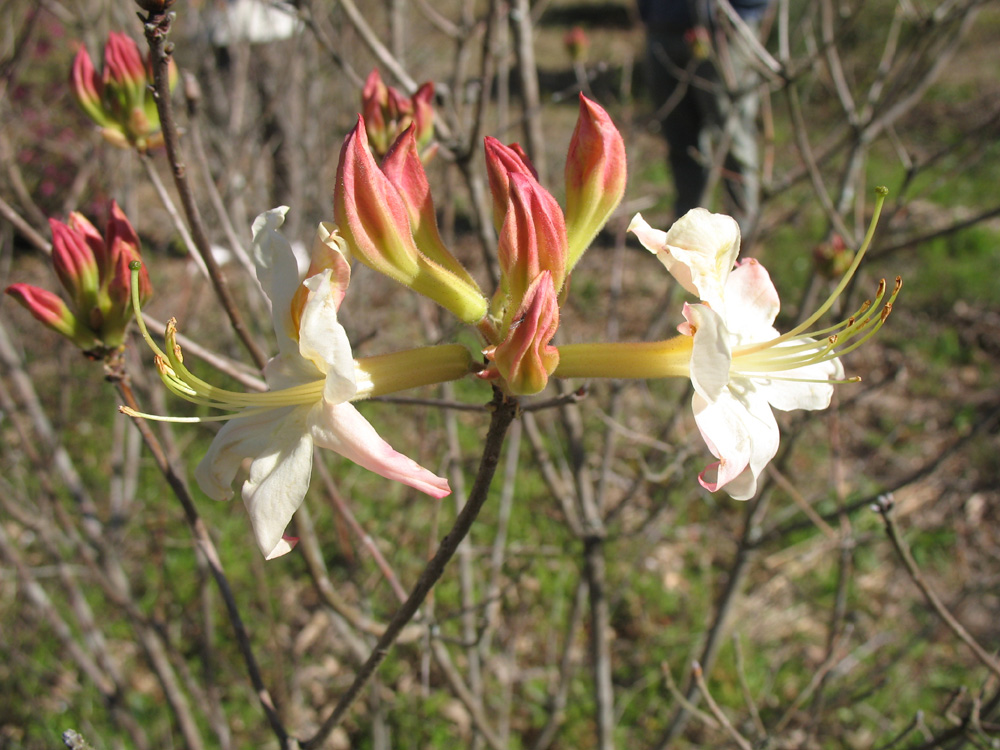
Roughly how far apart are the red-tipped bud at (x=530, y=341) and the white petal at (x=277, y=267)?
27 cm

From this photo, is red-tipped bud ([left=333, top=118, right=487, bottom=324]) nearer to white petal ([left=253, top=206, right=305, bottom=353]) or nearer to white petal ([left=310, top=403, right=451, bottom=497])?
white petal ([left=253, top=206, right=305, bottom=353])

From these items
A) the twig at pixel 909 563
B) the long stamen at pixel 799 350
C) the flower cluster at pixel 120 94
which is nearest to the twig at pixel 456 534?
the long stamen at pixel 799 350

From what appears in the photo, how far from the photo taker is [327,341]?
77 cm

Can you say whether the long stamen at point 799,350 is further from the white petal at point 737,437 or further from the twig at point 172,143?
the twig at point 172,143

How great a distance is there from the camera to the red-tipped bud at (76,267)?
1.13 m

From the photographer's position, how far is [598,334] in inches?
203

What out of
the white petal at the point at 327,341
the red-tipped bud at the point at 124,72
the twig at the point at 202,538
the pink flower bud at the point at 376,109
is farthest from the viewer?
the pink flower bud at the point at 376,109

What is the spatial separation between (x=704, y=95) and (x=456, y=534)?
345 cm

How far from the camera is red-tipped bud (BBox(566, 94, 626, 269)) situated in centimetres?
91

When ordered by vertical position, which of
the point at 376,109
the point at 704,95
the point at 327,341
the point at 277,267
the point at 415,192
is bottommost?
the point at 327,341

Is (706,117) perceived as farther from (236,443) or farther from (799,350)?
(236,443)

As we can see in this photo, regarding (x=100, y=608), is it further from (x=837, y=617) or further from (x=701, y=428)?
(x=701, y=428)

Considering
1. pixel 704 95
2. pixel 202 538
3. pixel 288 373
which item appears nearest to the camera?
pixel 288 373

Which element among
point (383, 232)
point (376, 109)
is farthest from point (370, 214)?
point (376, 109)
